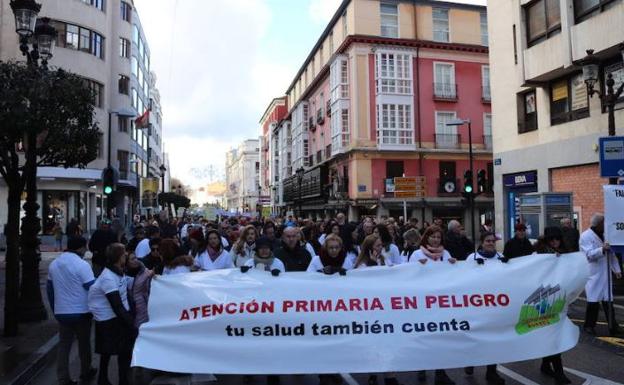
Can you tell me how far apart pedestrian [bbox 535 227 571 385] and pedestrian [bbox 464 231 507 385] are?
0.60 metres

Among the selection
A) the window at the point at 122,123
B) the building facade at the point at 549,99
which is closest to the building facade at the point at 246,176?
the window at the point at 122,123

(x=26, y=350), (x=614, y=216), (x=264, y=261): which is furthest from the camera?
(x=614, y=216)

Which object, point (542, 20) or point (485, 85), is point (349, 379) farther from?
point (485, 85)

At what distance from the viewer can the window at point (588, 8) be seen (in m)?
16.8

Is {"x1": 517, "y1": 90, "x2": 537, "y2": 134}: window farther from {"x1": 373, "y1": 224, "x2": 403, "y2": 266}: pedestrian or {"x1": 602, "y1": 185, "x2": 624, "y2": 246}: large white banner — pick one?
{"x1": 373, "y1": 224, "x2": 403, "y2": 266}: pedestrian

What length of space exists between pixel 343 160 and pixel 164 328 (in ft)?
122

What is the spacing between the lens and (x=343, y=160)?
42.3m

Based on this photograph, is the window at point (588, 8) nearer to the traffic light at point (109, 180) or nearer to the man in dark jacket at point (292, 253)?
the man in dark jacket at point (292, 253)

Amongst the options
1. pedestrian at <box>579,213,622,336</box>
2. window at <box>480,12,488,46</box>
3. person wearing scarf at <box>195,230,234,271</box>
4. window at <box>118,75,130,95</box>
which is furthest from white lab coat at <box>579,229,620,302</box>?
window at <box>118,75,130,95</box>

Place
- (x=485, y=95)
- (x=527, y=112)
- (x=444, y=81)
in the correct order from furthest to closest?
(x=485, y=95) → (x=444, y=81) → (x=527, y=112)

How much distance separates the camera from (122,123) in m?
44.8

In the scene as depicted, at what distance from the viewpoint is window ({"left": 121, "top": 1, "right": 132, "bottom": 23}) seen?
44406 mm

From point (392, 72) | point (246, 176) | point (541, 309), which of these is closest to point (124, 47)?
point (392, 72)

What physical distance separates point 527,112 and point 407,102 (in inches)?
730
